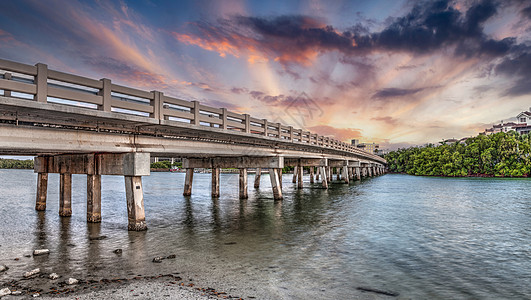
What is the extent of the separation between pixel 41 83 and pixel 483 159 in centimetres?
11717

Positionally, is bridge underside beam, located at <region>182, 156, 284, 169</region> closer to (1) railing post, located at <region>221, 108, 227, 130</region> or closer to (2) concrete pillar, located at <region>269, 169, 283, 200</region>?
(2) concrete pillar, located at <region>269, 169, 283, 200</region>

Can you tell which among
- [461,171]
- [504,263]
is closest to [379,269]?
[504,263]

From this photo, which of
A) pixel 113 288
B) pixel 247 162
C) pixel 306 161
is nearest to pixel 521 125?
pixel 306 161

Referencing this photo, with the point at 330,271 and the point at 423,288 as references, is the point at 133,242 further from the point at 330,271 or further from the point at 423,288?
the point at 423,288

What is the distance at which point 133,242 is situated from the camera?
13359 millimetres

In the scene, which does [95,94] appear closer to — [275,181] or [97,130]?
[97,130]

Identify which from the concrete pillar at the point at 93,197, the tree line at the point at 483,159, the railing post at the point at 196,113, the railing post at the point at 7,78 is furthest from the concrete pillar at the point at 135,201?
the tree line at the point at 483,159

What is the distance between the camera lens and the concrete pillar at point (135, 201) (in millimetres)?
14594

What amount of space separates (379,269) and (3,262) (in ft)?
41.9

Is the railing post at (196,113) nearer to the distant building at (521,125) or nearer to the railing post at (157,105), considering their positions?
the railing post at (157,105)

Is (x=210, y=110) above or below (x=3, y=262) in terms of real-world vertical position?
above

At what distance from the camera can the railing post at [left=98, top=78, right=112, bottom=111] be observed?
12.4 m

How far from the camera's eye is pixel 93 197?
669 inches

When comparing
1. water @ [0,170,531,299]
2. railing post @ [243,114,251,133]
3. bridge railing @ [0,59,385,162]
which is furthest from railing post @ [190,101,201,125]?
water @ [0,170,531,299]
